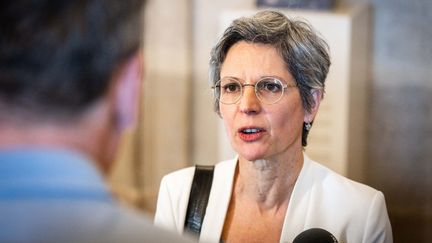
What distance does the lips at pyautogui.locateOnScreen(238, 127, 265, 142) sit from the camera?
5.76 feet

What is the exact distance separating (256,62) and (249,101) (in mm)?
93

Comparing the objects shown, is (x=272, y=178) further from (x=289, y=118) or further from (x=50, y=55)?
(x=50, y=55)

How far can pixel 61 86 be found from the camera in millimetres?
736

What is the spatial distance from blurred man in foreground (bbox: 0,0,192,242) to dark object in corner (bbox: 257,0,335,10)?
1437 millimetres

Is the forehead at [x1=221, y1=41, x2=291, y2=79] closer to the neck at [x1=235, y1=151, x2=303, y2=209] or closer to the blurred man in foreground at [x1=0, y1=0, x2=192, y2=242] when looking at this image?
the neck at [x1=235, y1=151, x2=303, y2=209]

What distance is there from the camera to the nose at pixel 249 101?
67.9 inches

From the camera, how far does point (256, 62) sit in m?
1.74

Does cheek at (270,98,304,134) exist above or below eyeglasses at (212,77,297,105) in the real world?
below

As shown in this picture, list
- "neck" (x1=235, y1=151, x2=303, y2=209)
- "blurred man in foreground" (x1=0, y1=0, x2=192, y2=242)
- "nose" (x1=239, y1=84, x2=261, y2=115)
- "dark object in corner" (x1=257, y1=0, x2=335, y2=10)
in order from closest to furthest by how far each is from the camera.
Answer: "blurred man in foreground" (x1=0, y1=0, x2=192, y2=242), "nose" (x1=239, y1=84, x2=261, y2=115), "neck" (x1=235, y1=151, x2=303, y2=209), "dark object in corner" (x1=257, y1=0, x2=335, y2=10)

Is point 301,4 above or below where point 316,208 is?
above

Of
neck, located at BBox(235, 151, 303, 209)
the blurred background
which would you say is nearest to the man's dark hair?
neck, located at BBox(235, 151, 303, 209)

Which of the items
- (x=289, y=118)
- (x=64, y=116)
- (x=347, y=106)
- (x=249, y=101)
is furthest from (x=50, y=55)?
(x=347, y=106)

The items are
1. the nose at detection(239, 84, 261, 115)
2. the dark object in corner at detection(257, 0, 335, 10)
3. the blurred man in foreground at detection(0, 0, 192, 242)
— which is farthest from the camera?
the dark object in corner at detection(257, 0, 335, 10)

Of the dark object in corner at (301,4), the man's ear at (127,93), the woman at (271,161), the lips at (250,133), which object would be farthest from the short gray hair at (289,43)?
the man's ear at (127,93)
